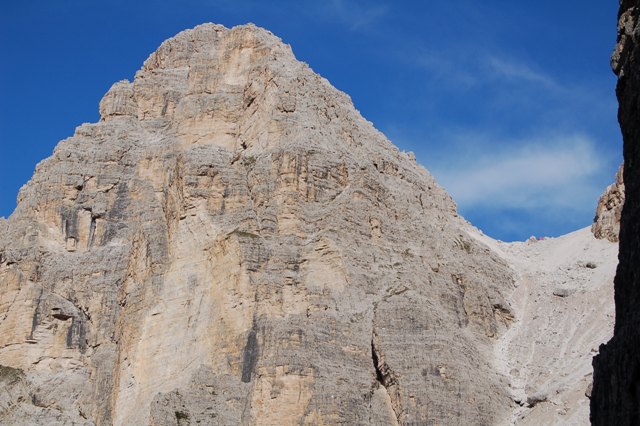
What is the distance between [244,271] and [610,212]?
37306 mm

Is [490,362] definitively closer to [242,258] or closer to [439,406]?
[439,406]

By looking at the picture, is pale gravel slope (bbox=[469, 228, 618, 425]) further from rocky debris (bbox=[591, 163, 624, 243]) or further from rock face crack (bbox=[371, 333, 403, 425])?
rock face crack (bbox=[371, 333, 403, 425])

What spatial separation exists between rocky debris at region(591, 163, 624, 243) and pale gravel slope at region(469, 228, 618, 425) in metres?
0.87

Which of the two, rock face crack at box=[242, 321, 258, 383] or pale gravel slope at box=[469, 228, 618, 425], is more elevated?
pale gravel slope at box=[469, 228, 618, 425]

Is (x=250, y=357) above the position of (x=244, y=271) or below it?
below

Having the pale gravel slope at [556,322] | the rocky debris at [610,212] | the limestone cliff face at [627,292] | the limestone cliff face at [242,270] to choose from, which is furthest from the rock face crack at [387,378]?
the limestone cliff face at [627,292]

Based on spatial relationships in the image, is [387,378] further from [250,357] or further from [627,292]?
[627,292]

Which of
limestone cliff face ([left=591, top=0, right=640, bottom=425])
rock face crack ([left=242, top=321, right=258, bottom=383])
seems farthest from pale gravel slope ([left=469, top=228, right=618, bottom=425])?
limestone cliff face ([left=591, top=0, right=640, bottom=425])

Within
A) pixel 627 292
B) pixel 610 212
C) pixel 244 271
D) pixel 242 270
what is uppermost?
pixel 610 212

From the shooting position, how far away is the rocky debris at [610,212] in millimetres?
99938

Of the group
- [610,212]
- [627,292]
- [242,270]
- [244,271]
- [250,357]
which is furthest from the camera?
[610,212]

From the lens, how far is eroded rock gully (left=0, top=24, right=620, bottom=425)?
240 ft

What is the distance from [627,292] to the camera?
25922 millimetres

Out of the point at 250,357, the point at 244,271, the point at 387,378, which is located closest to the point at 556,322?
the point at 387,378
